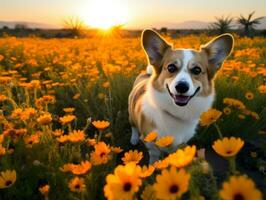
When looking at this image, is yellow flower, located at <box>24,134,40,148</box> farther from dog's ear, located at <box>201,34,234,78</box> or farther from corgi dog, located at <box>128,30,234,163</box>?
dog's ear, located at <box>201,34,234,78</box>

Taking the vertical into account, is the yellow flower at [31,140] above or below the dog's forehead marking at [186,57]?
below

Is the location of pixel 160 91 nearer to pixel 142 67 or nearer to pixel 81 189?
pixel 81 189

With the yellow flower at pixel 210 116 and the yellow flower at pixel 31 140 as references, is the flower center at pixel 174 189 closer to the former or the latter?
the yellow flower at pixel 210 116

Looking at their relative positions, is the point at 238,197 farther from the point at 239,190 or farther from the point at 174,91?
the point at 174,91

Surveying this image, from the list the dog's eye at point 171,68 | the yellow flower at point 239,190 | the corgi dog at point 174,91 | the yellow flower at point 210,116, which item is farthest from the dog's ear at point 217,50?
the yellow flower at point 239,190

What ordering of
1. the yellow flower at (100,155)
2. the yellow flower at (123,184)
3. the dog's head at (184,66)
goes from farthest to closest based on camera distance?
the dog's head at (184,66) → the yellow flower at (100,155) → the yellow flower at (123,184)

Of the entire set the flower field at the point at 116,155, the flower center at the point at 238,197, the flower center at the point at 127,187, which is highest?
the flower center at the point at 238,197

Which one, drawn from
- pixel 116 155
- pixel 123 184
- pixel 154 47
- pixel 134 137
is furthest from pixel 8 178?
pixel 134 137

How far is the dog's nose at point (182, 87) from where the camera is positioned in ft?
10.2

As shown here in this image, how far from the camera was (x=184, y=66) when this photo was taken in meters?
3.40

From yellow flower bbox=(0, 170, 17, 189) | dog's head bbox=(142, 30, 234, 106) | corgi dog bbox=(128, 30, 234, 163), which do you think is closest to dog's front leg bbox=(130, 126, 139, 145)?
corgi dog bbox=(128, 30, 234, 163)

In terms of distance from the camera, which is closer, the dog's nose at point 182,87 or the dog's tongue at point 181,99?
the dog's nose at point 182,87

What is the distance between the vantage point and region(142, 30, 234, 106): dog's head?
3.22 metres

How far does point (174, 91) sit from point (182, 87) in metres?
0.08
